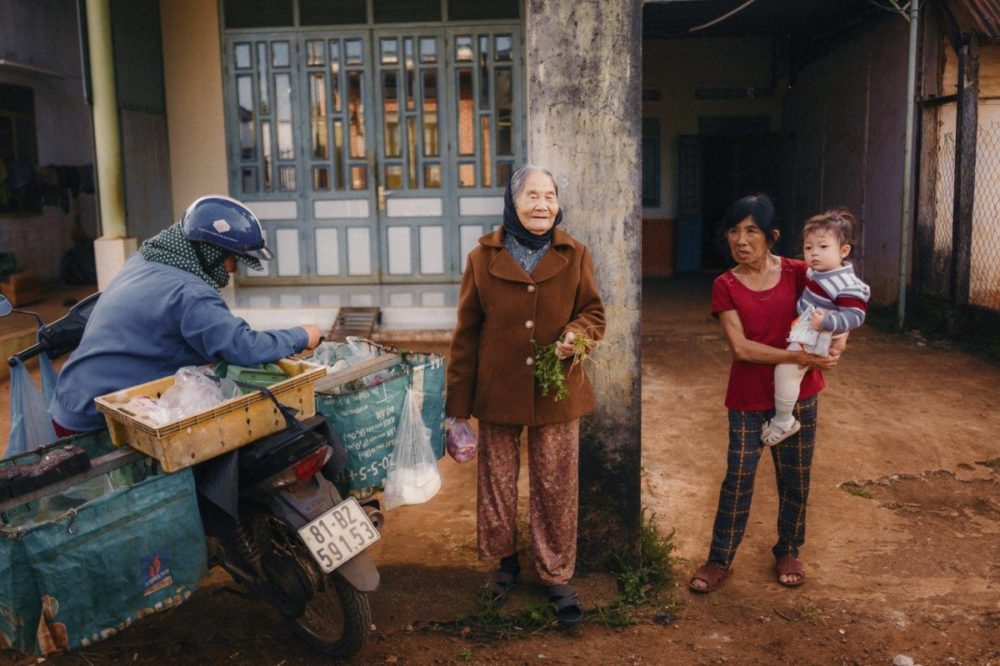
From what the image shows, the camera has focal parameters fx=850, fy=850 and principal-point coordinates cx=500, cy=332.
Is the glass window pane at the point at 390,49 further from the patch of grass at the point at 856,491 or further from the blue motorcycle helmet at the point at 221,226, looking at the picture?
the patch of grass at the point at 856,491

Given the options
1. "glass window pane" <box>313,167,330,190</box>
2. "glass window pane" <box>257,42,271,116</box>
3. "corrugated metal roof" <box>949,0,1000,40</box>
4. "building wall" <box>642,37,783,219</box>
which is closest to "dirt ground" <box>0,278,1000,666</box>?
"corrugated metal roof" <box>949,0,1000,40</box>

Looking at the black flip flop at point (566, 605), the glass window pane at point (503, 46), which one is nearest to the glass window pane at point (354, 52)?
the glass window pane at point (503, 46)

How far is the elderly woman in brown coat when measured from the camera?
3125mm

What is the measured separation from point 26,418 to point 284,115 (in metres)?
6.32

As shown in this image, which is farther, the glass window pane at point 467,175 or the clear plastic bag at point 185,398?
the glass window pane at point 467,175

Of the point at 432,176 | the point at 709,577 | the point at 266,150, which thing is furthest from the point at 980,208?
the point at 266,150

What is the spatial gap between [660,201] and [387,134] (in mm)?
5933

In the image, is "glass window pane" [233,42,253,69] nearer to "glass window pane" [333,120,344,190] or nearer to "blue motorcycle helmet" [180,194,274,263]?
"glass window pane" [333,120,344,190]

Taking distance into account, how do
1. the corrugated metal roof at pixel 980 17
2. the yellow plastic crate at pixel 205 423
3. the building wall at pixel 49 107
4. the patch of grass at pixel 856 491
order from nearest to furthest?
the yellow plastic crate at pixel 205 423, the patch of grass at pixel 856 491, the corrugated metal roof at pixel 980 17, the building wall at pixel 49 107

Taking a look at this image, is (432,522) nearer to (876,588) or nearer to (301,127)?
(876,588)

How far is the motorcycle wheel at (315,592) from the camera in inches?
116

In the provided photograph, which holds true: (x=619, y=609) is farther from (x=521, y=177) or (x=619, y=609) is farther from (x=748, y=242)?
(x=521, y=177)

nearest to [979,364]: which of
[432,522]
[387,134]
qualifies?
[432,522]

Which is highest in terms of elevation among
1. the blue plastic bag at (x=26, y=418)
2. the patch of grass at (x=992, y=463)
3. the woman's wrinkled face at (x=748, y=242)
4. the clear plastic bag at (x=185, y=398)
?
the woman's wrinkled face at (x=748, y=242)
